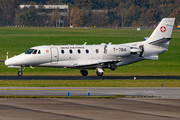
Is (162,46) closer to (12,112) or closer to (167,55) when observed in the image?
(12,112)

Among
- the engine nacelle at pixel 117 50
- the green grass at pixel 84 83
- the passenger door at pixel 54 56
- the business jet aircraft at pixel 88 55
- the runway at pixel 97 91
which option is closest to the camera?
the runway at pixel 97 91

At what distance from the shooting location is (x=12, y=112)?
20.1 meters

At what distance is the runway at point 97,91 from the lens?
26719 mm

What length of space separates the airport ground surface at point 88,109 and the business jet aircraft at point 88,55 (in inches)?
660

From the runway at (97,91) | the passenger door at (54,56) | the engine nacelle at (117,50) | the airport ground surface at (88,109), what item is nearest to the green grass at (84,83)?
the runway at (97,91)

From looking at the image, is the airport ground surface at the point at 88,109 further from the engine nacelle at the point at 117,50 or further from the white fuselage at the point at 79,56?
the engine nacelle at the point at 117,50

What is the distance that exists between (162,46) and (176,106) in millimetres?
21620

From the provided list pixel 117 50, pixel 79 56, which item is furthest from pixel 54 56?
pixel 117 50

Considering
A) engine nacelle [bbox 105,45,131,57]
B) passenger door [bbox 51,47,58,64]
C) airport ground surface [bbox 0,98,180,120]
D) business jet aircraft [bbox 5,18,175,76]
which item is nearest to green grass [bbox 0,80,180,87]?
business jet aircraft [bbox 5,18,175,76]

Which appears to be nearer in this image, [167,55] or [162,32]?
[162,32]

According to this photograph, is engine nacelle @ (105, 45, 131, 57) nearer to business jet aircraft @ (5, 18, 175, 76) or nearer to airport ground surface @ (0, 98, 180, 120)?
business jet aircraft @ (5, 18, 175, 76)

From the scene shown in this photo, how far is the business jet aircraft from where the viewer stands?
41.0 m

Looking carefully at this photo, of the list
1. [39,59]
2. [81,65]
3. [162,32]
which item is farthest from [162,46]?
[39,59]

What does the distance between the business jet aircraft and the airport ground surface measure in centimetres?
1676
